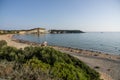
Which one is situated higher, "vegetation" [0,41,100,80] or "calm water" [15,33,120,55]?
"vegetation" [0,41,100,80]

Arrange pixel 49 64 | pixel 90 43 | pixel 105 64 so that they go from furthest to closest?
pixel 90 43 → pixel 105 64 → pixel 49 64

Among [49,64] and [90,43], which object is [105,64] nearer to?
[49,64]

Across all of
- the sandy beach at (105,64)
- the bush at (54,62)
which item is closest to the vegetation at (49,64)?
the bush at (54,62)

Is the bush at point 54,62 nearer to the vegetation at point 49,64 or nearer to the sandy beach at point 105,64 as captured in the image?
the vegetation at point 49,64

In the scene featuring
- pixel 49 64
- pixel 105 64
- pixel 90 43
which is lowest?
pixel 90 43

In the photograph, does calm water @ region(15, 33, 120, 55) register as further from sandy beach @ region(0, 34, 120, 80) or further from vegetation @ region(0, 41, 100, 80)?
vegetation @ region(0, 41, 100, 80)

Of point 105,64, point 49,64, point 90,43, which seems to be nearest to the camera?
point 49,64

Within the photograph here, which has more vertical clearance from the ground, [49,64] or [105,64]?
[49,64]

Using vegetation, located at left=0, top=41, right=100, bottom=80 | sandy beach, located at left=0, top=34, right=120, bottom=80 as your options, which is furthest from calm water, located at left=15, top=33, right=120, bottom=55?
vegetation, located at left=0, top=41, right=100, bottom=80

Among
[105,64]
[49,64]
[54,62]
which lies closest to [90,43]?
[105,64]

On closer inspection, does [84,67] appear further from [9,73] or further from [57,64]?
[9,73]

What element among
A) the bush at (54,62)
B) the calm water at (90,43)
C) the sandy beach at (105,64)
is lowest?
the calm water at (90,43)

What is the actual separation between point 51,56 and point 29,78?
5.10 meters

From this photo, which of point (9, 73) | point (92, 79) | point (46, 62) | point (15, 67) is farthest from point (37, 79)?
point (92, 79)
